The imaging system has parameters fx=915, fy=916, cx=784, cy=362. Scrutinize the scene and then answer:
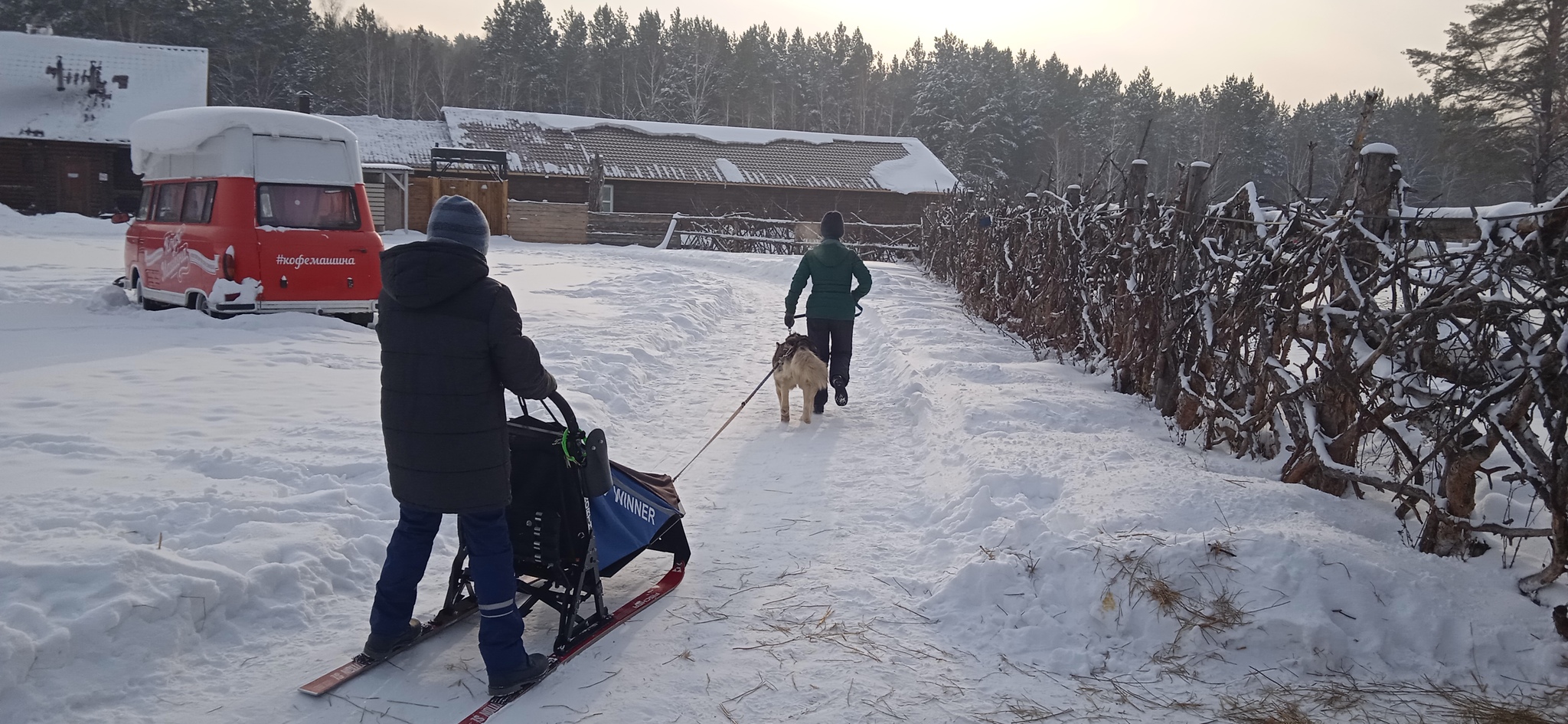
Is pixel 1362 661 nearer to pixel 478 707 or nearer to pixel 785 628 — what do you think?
pixel 785 628

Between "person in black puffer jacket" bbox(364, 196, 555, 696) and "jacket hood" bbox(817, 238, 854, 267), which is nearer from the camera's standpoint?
"person in black puffer jacket" bbox(364, 196, 555, 696)

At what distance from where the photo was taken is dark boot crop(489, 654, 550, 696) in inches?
121

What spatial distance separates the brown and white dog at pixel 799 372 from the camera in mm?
7188

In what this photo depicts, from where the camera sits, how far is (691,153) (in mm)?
34969

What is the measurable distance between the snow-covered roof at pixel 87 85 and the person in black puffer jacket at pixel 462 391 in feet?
100

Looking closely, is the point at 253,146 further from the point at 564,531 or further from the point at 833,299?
the point at 564,531

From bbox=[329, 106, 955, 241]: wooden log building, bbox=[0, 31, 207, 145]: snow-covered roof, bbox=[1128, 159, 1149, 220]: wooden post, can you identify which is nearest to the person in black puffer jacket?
bbox=[1128, 159, 1149, 220]: wooden post

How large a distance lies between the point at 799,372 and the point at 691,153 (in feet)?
95.7

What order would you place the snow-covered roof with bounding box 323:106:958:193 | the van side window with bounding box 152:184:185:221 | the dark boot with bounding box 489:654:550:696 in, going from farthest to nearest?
the snow-covered roof with bounding box 323:106:958:193 → the van side window with bounding box 152:184:185:221 → the dark boot with bounding box 489:654:550:696

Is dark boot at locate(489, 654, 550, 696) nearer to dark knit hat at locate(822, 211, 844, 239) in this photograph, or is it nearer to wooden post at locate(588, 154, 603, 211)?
dark knit hat at locate(822, 211, 844, 239)

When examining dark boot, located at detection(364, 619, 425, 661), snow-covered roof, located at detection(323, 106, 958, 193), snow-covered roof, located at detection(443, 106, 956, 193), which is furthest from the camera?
snow-covered roof, located at detection(443, 106, 956, 193)

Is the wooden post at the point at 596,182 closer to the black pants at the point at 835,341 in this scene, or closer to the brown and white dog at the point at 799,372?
the black pants at the point at 835,341

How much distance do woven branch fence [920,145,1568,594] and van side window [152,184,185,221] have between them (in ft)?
33.3

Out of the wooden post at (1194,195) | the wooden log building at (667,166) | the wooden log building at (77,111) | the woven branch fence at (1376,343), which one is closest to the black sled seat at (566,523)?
the woven branch fence at (1376,343)
